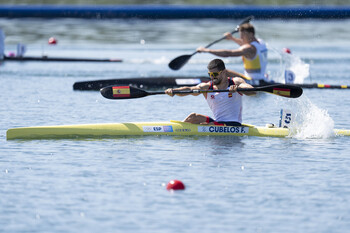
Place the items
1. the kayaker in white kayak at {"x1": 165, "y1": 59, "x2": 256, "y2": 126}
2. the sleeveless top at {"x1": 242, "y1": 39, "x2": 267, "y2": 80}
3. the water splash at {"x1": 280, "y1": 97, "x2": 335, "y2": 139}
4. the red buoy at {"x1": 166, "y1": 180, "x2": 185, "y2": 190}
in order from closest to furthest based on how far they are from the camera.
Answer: the red buoy at {"x1": 166, "y1": 180, "x2": 185, "y2": 190} → the kayaker in white kayak at {"x1": 165, "y1": 59, "x2": 256, "y2": 126} → the water splash at {"x1": 280, "y1": 97, "x2": 335, "y2": 139} → the sleeveless top at {"x1": 242, "y1": 39, "x2": 267, "y2": 80}

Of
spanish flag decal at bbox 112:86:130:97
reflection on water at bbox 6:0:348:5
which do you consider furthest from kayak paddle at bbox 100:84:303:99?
reflection on water at bbox 6:0:348:5

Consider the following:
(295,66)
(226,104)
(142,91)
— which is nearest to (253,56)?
(295,66)

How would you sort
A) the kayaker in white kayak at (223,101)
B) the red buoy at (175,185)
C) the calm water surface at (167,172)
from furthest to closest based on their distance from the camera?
the kayaker in white kayak at (223,101) < the red buoy at (175,185) < the calm water surface at (167,172)

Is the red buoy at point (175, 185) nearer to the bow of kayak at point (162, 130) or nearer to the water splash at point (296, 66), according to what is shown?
the bow of kayak at point (162, 130)

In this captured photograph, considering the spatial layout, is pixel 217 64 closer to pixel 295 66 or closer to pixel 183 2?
pixel 295 66

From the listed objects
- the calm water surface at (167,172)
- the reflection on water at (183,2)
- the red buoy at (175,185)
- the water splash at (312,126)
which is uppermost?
the reflection on water at (183,2)

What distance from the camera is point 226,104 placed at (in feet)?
48.5

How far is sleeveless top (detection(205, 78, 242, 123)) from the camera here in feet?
48.3

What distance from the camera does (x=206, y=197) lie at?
33.3 feet

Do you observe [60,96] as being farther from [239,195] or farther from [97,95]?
[239,195]

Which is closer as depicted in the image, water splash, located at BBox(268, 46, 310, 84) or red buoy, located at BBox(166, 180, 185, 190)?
red buoy, located at BBox(166, 180, 185, 190)

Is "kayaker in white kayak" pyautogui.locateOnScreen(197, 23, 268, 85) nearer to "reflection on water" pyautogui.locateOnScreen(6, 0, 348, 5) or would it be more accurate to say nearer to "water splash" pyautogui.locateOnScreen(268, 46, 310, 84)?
"water splash" pyautogui.locateOnScreen(268, 46, 310, 84)

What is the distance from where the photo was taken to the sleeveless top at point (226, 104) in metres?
14.7

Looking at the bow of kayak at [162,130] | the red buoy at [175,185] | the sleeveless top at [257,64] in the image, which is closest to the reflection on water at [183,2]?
the sleeveless top at [257,64]
